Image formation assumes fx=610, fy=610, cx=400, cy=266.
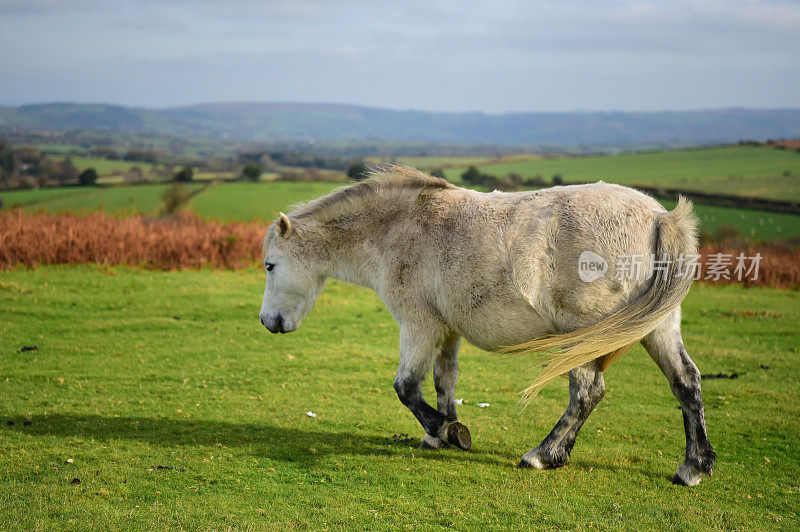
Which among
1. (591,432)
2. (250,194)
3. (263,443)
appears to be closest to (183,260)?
(263,443)

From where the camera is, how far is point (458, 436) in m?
5.52

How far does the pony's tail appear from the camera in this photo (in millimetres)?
4918

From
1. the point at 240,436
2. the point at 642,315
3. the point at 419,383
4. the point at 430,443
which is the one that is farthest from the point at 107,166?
the point at 642,315

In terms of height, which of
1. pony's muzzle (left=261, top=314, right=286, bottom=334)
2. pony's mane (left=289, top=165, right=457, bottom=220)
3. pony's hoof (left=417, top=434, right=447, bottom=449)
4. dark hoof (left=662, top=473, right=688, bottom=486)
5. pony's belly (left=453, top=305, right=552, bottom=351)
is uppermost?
pony's mane (left=289, top=165, right=457, bottom=220)

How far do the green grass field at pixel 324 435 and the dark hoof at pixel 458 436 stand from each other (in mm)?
230

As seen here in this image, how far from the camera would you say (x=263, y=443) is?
20.0 ft

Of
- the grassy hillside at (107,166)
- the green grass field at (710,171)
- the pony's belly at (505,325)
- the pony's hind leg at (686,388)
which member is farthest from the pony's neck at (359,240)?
the grassy hillside at (107,166)

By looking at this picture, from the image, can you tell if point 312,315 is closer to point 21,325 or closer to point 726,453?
point 21,325

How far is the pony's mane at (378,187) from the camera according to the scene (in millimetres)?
6094

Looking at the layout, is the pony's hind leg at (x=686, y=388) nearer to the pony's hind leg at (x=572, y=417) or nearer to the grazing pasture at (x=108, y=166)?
the pony's hind leg at (x=572, y=417)

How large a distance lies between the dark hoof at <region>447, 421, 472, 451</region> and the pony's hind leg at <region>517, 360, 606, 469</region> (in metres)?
0.57

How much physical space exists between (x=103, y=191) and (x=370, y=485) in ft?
126

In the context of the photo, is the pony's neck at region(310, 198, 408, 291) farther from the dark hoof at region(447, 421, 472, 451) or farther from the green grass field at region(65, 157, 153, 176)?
the green grass field at region(65, 157, 153, 176)

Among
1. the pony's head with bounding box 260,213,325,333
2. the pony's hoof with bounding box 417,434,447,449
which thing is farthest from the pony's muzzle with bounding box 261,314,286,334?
the pony's hoof with bounding box 417,434,447,449
